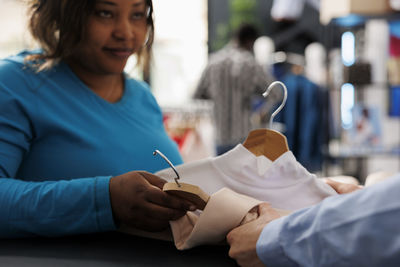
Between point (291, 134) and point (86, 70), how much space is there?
3.39 metres

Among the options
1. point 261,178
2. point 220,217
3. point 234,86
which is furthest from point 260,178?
point 234,86

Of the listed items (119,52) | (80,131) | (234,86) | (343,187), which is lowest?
(234,86)

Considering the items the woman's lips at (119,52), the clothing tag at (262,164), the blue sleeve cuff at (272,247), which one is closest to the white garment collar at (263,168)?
the clothing tag at (262,164)

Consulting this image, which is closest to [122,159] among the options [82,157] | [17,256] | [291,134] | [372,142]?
[82,157]

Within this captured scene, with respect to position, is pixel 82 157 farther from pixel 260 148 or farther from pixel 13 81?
pixel 260 148

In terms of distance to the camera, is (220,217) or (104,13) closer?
(220,217)

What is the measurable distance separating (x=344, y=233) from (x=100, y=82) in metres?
0.79

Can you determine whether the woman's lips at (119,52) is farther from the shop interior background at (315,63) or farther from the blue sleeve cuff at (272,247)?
the shop interior background at (315,63)

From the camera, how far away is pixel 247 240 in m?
0.70

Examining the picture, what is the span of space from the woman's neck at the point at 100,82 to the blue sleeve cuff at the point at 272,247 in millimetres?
653

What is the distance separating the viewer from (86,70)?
1154 mm

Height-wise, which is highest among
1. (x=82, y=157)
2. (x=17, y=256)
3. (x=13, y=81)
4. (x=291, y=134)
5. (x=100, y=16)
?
(x=100, y=16)

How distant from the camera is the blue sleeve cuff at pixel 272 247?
2.06 feet

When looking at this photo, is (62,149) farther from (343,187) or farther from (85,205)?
(343,187)
